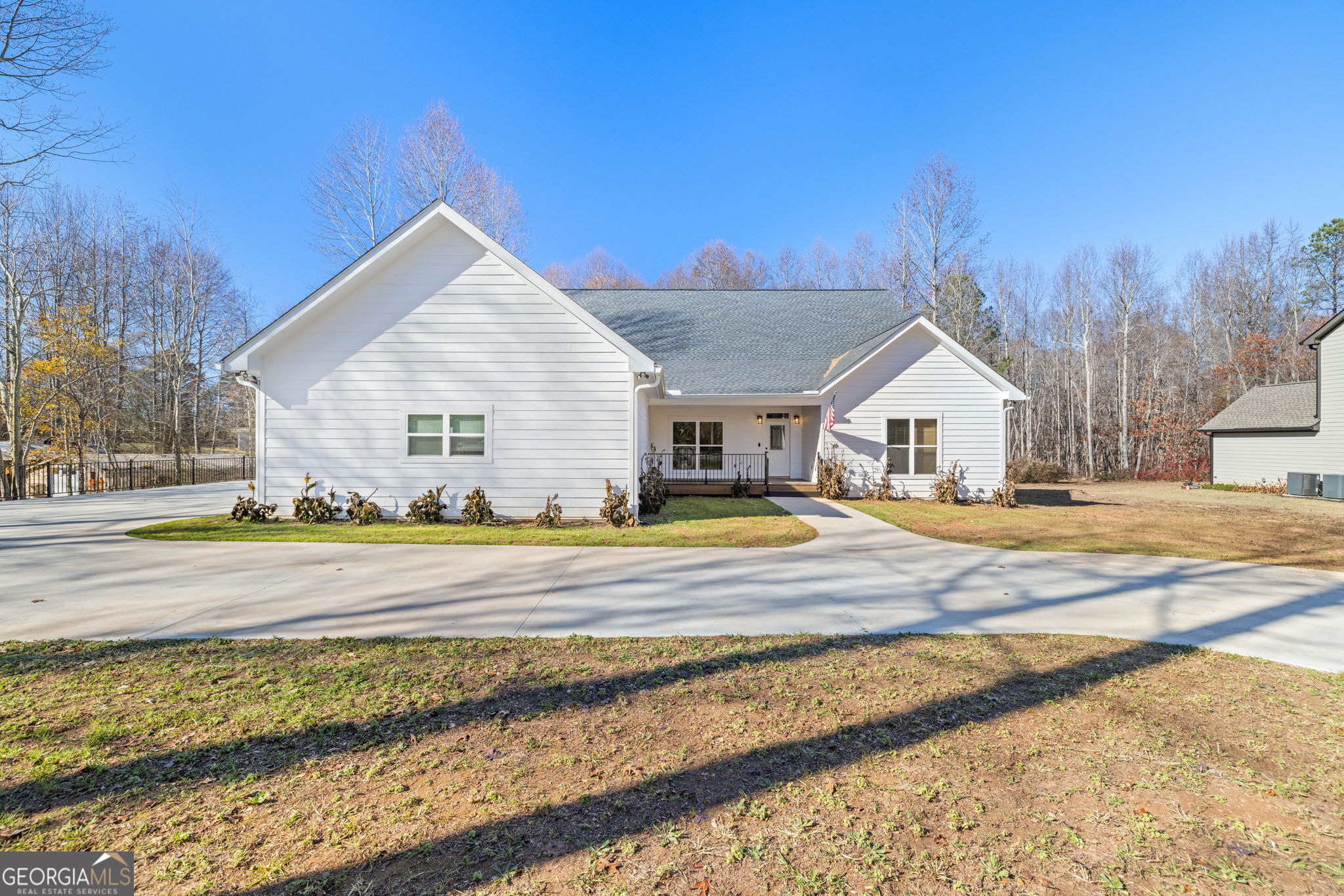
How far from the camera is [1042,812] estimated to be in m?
2.31

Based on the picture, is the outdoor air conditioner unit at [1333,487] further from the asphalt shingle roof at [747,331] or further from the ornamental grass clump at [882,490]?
the ornamental grass clump at [882,490]

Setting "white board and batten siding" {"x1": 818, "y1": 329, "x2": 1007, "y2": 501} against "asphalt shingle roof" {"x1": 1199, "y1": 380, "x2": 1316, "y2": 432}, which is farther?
"asphalt shingle roof" {"x1": 1199, "y1": 380, "x2": 1316, "y2": 432}

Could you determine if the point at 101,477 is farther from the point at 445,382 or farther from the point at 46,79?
the point at 445,382

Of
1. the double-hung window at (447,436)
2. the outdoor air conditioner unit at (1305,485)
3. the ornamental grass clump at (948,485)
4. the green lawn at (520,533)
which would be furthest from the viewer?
the outdoor air conditioner unit at (1305,485)

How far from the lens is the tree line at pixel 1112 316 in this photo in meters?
25.9

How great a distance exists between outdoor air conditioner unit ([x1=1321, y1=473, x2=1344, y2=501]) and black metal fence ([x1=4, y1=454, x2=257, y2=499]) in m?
32.2

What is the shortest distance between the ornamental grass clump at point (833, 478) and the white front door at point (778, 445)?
2.89 m

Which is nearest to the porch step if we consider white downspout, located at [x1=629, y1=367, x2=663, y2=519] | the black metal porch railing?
the black metal porch railing

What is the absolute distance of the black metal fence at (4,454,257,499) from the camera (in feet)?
50.1

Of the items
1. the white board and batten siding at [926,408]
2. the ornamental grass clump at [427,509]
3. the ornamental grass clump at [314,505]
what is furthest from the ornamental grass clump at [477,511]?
the white board and batten siding at [926,408]

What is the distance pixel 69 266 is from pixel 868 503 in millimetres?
29010

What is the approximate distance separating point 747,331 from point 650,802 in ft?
60.2

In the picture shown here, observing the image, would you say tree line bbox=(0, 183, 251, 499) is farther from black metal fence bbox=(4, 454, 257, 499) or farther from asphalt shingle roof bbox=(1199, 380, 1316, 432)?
asphalt shingle roof bbox=(1199, 380, 1316, 432)

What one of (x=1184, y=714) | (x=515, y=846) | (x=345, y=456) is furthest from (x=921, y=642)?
→ (x=345, y=456)
